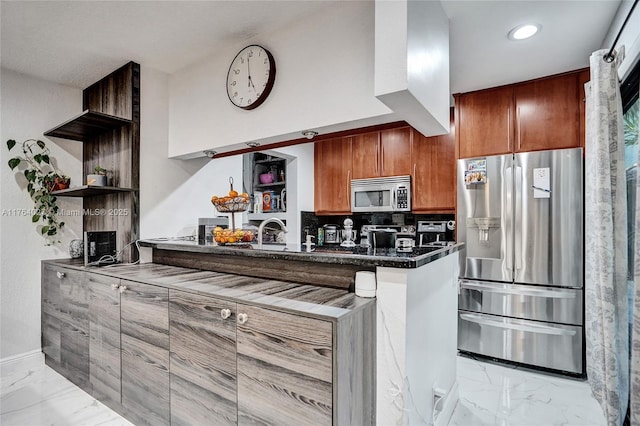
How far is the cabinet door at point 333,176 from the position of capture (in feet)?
14.0

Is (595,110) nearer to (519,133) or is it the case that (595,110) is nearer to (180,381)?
(519,133)

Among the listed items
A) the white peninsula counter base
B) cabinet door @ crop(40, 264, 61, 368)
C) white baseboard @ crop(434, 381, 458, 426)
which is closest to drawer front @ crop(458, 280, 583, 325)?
white baseboard @ crop(434, 381, 458, 426)

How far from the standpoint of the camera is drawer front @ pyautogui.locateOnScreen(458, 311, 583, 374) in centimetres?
259

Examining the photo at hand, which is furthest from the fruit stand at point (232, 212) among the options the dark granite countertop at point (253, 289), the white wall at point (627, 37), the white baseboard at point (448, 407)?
the white wall at point (627, 37)

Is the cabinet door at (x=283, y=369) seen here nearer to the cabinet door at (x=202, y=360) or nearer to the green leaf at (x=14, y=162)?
the cabinet door at (x=202, y=360)

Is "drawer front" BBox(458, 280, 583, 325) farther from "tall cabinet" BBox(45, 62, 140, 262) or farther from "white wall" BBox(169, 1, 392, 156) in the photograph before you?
"tall cabinet" BBox(45, 62, 140, 262)

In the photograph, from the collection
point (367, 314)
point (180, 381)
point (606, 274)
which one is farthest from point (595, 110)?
point (180, 381)

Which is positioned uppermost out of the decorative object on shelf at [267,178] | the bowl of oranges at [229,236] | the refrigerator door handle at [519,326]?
the decorative object on shelf at [267,178]

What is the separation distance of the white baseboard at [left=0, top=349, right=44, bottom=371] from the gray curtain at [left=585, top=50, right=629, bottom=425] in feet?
13.2

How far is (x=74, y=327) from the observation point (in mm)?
2365

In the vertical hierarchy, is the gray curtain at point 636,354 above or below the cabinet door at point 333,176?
below

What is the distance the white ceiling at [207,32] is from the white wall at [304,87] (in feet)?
0.35

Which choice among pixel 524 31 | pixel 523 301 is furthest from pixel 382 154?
pixel 523 301

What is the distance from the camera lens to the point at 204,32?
221cm
